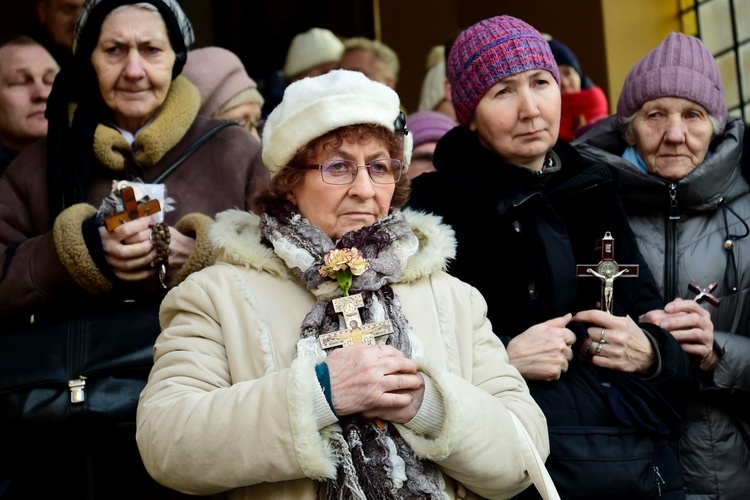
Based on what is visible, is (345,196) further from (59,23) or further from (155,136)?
(59,23)

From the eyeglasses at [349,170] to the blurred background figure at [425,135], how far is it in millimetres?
2185

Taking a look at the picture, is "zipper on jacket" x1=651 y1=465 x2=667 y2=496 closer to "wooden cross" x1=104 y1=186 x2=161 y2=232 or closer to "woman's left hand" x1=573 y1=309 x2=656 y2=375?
"woman's left hand" x1=573 y1=309 x2=656 y2=375

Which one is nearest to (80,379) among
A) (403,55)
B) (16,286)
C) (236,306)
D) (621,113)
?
(16,286)

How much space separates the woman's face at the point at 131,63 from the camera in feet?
13.4

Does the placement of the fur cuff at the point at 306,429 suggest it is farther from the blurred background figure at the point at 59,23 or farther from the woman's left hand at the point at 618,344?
the blurred background figure at the point at 59,23

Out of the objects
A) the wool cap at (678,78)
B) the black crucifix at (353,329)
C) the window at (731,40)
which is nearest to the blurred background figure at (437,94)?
the window at (731,40)

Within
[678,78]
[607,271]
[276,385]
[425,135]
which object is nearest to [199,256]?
[276,385]

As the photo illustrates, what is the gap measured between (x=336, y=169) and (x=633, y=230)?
1417 mm

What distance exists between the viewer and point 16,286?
3766 millimetres

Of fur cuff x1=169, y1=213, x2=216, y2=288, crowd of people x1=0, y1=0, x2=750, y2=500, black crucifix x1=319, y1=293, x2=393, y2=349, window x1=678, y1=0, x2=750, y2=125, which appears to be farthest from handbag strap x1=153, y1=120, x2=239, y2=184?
window x1=678, y1=0, x2=750, y2=125

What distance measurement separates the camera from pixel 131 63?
160 inches

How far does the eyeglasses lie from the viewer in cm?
324

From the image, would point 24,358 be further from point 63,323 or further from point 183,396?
point 183,396

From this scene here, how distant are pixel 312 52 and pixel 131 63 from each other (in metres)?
2.90
